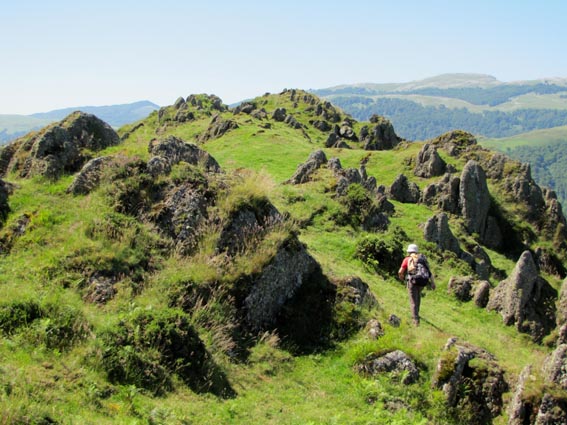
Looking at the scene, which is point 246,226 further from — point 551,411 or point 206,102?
point 206,102

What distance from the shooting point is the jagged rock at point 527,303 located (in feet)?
65.7

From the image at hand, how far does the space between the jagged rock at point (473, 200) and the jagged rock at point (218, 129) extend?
46.0 metres

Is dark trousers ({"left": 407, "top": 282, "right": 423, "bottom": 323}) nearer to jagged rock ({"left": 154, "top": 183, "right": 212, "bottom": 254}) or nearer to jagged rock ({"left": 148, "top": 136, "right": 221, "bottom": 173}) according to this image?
jagged rock ({"left": 154, "top": 183, "right": 212, "bottom": 254})

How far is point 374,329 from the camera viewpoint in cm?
1380

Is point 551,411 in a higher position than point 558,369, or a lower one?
lower

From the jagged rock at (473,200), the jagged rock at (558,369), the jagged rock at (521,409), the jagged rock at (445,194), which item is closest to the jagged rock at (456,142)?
the jagged rock at (445,194)

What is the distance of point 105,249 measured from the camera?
12.5 m

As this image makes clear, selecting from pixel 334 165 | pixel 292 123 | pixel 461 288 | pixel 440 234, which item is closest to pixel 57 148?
pixel 461 288

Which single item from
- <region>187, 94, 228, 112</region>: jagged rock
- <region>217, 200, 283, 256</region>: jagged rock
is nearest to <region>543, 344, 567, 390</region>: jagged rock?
<region>217, 200, 283, 256</region>: jagged rock

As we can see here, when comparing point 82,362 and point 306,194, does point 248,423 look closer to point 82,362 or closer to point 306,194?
point 82,362

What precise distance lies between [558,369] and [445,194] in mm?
31600

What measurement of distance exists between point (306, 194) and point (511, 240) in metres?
22.9

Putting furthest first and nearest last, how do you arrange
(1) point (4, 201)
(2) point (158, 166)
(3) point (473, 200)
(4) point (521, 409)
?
(3) point (473, 200), (2) point (158, 166), (1) point (4, 201), (4) point (521, 409)

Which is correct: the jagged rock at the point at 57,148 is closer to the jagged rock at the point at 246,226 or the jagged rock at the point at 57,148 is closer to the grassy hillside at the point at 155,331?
the grassy hillside at the point at 155,331
